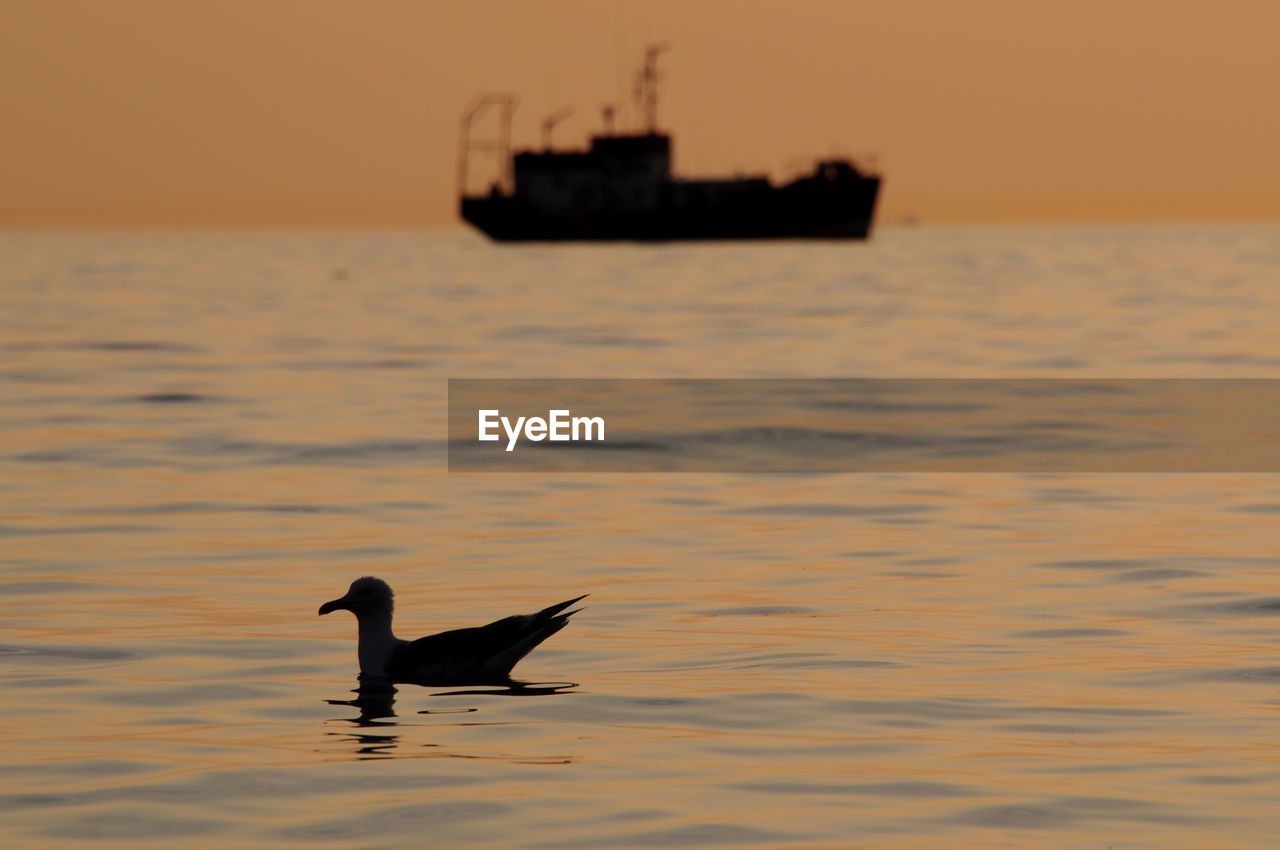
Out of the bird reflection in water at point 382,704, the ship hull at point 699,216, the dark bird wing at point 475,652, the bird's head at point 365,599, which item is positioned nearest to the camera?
the bird reflection in water at point 382,704

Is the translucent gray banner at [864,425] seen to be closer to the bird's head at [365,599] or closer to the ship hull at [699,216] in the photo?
the bird's head at [365,599]

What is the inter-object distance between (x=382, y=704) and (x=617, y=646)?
73.6 inches

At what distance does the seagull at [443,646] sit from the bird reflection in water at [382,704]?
90 mm

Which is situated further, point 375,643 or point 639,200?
point 639,200

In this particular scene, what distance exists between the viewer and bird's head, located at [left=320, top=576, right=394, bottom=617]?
1125 centimetres

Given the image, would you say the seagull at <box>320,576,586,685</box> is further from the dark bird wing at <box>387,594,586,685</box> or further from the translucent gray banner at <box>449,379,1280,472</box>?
the translucent gray banner at <box>449,379,1280,472</box>

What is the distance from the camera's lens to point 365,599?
11266mm

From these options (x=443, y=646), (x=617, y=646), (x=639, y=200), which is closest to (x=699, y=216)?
(x=639, y=200)

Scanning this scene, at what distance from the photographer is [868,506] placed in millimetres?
18641

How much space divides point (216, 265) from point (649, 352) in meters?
86.5

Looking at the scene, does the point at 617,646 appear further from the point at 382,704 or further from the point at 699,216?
the point at 699,216

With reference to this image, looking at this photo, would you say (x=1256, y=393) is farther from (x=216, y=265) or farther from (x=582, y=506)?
(x=216, y=265)

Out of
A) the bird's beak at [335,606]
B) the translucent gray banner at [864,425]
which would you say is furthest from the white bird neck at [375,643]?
the translucent gray banner at [864,425]

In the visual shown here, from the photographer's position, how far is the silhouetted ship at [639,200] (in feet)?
479
